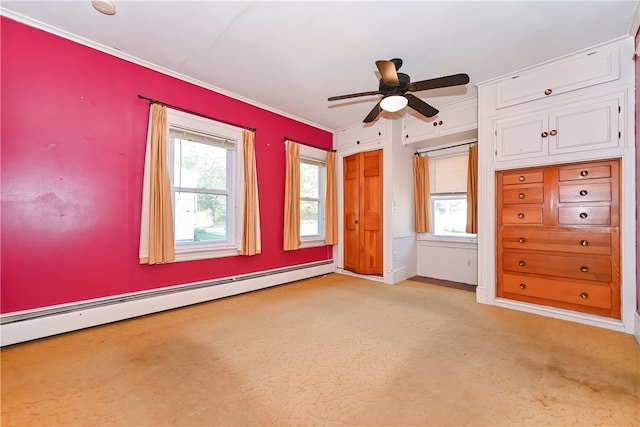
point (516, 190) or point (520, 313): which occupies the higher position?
point (516, 190)

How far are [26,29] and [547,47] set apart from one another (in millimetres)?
4868

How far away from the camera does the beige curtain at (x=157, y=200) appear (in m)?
2.87

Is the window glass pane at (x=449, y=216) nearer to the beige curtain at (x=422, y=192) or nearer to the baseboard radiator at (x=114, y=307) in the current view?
the beige curtain at (x=422, y=192)

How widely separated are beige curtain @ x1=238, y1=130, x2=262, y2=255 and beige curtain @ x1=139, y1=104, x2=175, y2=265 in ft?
3.13

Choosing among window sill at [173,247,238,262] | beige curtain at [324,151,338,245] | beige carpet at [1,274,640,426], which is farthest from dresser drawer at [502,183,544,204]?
window sill at [173,247,238,262]

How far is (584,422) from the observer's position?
1420mm

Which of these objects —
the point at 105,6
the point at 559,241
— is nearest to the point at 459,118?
the point at 559,241

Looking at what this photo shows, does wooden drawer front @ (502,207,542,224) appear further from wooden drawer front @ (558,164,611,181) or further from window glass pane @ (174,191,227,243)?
window glass pane @ (174,191,227,243)

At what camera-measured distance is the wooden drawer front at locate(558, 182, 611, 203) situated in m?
2.67

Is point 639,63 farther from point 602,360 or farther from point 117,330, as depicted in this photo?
point 117,330

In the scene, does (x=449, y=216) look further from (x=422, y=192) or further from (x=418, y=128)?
(x=418, y=128)

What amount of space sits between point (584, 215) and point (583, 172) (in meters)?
0.45

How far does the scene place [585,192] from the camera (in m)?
2.77

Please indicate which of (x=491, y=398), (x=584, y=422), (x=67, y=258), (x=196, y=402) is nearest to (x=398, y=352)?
(x=491, y=398)
